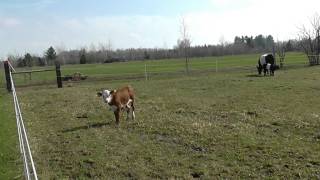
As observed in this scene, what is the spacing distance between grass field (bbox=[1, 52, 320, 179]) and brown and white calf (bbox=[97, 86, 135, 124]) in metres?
0.45

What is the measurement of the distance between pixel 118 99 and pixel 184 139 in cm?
351

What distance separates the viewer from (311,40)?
2062 inches

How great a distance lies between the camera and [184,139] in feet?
37.8

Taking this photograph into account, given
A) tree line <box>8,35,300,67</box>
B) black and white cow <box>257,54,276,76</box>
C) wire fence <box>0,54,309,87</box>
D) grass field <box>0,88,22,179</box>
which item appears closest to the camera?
grass field <box>0,88,22,179</box>

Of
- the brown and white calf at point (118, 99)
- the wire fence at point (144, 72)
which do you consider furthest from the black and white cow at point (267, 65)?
the brown and white calf at point (118, 99)

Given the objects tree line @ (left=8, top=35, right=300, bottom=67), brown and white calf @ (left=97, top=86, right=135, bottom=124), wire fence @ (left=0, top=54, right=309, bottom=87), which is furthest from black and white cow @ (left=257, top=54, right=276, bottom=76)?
tree line @ (left=8, top=35, right=300, bottom=67)

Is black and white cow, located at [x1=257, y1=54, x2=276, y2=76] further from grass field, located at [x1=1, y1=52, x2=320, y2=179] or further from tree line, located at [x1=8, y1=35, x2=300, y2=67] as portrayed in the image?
tree line, located at [x1=8, y1=35, x2=300, y2=67]

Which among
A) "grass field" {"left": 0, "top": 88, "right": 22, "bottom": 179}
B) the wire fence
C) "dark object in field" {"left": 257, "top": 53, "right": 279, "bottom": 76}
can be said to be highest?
"dark object in field" {"left": 257, "top": 53, "right": 279, "bottom": 76}

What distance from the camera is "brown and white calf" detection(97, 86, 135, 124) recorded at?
14117 millimetres

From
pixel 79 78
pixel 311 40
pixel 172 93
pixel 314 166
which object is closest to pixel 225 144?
pixel 314 166

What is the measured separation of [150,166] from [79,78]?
107ft

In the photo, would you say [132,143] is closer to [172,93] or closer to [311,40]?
[172,93]

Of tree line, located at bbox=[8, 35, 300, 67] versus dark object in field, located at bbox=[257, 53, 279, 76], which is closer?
dark object in field, located at bbox=[257, 53, 279, 76]

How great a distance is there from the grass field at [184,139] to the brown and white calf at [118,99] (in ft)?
1.46
